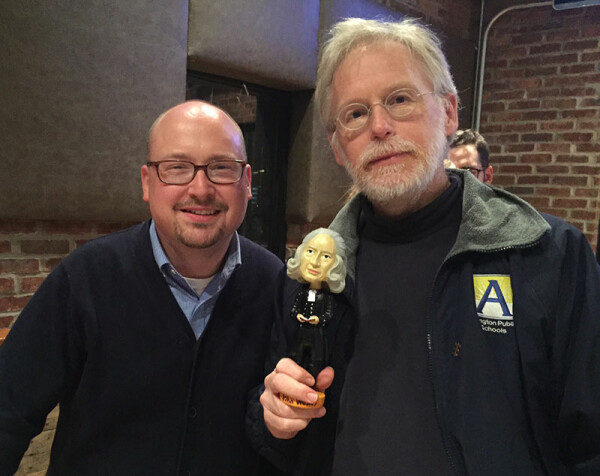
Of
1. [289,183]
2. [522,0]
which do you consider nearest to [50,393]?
[289,183]

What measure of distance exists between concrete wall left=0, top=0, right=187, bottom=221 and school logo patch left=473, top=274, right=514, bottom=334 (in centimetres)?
191

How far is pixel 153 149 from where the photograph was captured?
5.04 ft

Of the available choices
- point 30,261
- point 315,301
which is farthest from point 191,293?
point 30,261

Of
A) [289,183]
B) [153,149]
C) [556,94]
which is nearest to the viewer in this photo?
[153,149]

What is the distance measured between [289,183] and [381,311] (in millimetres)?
2374

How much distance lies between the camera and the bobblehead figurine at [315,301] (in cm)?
107

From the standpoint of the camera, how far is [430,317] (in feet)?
3.85

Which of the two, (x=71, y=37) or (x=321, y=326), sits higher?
(x=71, y=37)

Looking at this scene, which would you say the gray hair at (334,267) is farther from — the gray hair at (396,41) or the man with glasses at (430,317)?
the gray hair at (396,41)

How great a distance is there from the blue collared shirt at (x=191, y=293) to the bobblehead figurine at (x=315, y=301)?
503 millimetres

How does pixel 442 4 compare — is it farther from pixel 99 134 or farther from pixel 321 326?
pixel 321 326

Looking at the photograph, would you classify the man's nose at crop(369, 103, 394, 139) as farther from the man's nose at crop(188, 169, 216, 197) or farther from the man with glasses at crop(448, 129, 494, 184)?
the man with glasses at crop(448, 129, 494, 184)

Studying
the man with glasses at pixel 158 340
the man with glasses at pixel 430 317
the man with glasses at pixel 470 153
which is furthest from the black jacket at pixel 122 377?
the man with glasses at pixel 470 153

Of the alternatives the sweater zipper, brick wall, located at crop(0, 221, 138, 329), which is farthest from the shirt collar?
brick wall, located at crop(0, 221, 138, 329)
